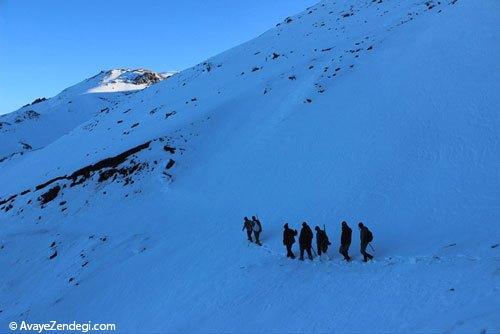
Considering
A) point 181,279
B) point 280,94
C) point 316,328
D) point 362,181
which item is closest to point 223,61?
point 280,94

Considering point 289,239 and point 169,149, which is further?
point 169,149

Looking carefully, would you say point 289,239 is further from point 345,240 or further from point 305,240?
point 345,240

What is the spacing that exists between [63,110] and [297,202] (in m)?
92.9

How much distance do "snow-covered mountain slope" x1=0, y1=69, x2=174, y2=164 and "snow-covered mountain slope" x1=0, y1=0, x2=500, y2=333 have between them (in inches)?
1880

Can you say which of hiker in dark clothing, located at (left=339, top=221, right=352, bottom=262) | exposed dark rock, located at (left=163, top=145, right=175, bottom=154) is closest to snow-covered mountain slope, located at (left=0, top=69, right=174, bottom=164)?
exposed dark rock, located at (left=163, top=145, right=175, bottom=154)

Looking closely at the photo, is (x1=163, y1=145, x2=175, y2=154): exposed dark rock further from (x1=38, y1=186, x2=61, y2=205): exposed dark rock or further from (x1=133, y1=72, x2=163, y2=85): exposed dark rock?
(x1=133, y1=72, x2=163, y2=85): exposed dark rock

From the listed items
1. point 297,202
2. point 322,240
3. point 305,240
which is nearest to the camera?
point 322,240

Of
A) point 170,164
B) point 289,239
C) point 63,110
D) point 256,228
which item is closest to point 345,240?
point 289,239

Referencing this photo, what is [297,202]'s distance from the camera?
20.4m

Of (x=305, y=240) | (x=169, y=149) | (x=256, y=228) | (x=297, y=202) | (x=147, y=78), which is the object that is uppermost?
(x=147, y=78)

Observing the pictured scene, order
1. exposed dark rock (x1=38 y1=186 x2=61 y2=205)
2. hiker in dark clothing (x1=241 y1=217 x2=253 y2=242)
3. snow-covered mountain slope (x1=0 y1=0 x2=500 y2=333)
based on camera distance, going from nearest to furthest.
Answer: snow-covered mountain slope (x1=0 y1=0 x2=500 y2=333), hiker in dark clothing (x1=241 y1=217 x2=253 y2=242), exposed dark rock (x1=38 y1=186 x2=61 y2=205)

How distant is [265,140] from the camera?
90.7 ft

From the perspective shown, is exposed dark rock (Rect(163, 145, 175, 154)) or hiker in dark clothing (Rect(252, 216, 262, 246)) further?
exposed dark rock (Rect(163, 145, 175, 154))

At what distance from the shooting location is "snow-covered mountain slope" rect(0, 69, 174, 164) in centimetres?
8688
